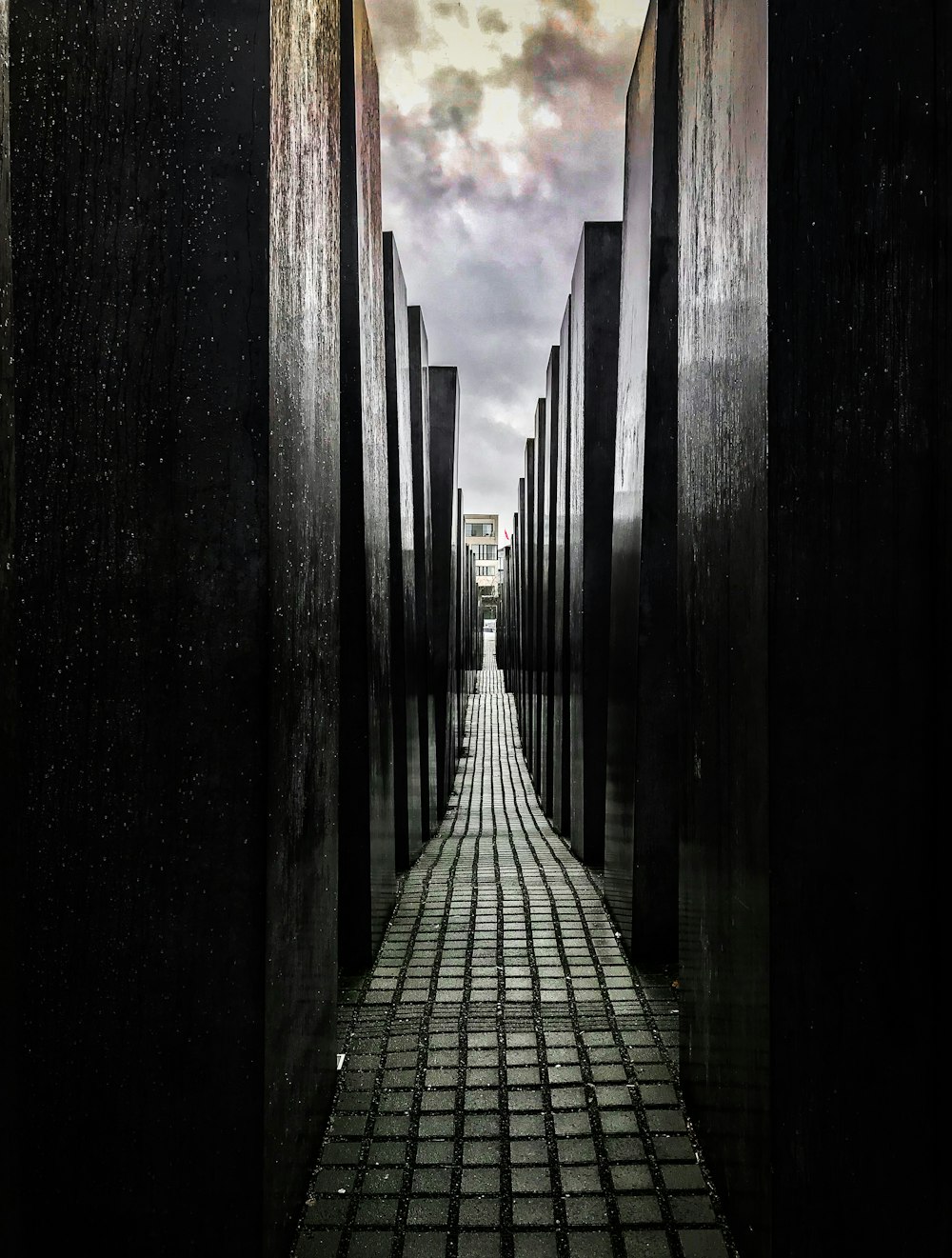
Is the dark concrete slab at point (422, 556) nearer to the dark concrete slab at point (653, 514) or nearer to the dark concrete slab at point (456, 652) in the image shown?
the dark concrete slab at point (456, 652)

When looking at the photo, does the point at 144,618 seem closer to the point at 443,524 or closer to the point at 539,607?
the point at 443,524

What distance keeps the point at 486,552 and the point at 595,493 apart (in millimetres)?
95747

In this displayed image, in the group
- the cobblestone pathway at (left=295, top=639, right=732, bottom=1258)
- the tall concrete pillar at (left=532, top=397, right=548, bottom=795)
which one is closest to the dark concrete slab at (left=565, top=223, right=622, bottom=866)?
the cobblestone pathway at (left=295, top=639, right=732, bottom=1258)

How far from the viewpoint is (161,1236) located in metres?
2.30

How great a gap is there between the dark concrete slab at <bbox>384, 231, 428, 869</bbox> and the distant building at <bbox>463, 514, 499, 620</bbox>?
81.6m

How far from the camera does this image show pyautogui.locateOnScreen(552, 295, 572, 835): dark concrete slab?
862 cm

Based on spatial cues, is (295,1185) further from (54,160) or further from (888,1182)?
(54,160)

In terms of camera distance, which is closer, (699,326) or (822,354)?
(822,354)

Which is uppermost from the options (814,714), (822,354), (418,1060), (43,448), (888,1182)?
(822,354)

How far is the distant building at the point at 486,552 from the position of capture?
91.5 m

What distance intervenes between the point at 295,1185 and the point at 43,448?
7.32 feet

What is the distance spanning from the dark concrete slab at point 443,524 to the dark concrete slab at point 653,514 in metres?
5.65

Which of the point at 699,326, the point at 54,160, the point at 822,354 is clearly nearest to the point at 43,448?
the point at 54,160

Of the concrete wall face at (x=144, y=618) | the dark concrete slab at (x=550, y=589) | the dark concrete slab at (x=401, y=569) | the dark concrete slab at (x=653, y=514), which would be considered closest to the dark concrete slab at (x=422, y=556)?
the dark concrete slab at (x=401, y=569)
